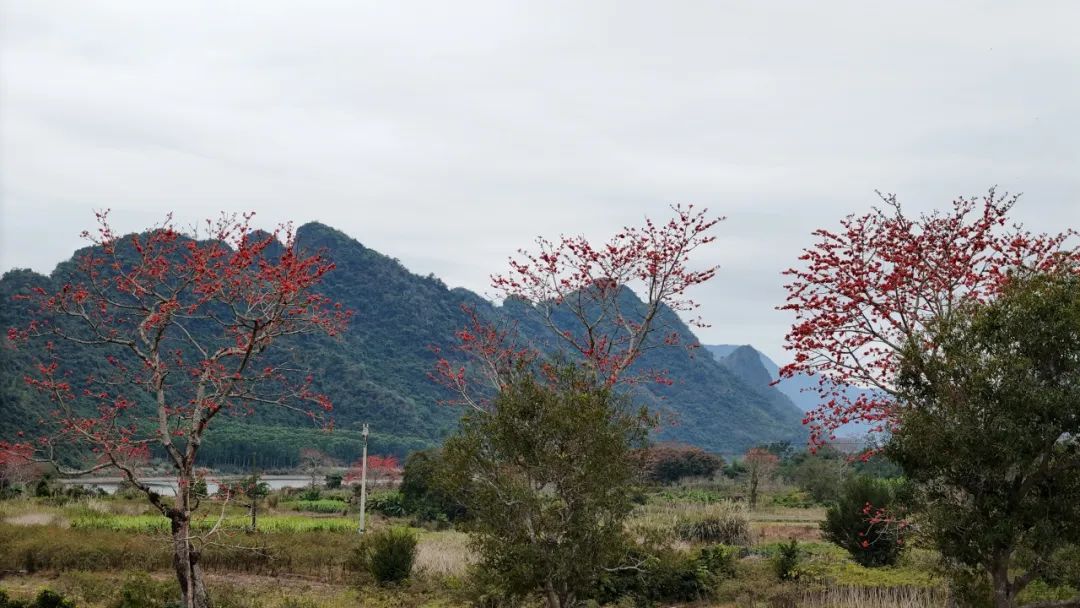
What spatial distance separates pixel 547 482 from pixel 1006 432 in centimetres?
411

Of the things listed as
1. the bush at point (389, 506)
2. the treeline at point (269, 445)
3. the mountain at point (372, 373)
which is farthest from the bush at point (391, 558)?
the treeline at point (269, 445)

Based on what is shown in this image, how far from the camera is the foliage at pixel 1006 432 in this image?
699cm

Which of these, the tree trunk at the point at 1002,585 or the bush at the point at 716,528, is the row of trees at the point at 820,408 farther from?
the bush at the point at 716,528

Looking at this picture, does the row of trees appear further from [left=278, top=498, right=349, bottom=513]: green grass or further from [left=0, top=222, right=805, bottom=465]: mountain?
[left=0, top=222, right=805, bottom=465]: mountain

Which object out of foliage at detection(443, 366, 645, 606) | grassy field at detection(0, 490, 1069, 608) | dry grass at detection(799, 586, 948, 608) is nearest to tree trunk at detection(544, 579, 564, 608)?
foliage at detection(443, 366, 645, 606)

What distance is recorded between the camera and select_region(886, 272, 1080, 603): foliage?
6.99m

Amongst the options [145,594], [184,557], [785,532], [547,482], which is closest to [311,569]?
[145,594]

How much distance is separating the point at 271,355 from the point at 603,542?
236ft

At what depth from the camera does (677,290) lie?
12.1 m

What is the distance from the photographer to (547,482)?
884 centimetres

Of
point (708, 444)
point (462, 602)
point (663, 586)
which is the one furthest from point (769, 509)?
point (708, 444)

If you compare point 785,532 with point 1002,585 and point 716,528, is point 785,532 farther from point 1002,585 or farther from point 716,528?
point 1002,585

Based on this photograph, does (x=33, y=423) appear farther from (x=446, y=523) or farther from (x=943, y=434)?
(x=943, y=434)

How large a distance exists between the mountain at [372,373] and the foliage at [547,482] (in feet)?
139
